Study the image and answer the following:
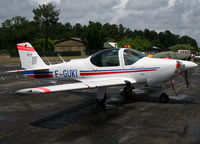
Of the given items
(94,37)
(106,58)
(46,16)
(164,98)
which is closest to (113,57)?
(106,58)

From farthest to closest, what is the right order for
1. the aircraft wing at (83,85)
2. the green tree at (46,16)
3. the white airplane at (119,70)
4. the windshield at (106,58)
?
the green tree at (46,16) < the windshield at (106,58) < the white airplane at (119,70) < the aircraft wing at (83,85)

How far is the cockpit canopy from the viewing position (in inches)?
330

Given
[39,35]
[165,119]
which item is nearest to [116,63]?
[165,119]

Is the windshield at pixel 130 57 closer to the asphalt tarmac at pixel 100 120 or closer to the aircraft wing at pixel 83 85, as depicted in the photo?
the aircraft wing at pixel 83 85

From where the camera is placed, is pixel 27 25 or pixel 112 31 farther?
pixel 112 31

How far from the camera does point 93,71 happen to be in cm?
877

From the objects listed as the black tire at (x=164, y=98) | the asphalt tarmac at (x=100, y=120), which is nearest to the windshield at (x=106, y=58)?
the asphalt tarmac at (x=100, y=120)

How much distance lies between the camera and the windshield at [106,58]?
8.45m

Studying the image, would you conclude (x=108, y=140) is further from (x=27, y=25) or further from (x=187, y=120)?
(x=27, y=25)

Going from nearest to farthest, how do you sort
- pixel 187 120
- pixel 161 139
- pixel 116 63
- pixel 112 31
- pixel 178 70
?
pixel 161 139 → pixel 187 120 → pixel 178 70 → pixel 116 63 → pixel 112 31

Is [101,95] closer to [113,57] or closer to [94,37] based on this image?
[113,57]

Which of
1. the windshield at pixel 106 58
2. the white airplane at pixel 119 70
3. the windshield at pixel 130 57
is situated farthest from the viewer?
the windshield at pixel 106 58

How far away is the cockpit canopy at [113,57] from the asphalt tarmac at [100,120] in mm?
1753

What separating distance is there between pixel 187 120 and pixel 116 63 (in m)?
3.45
